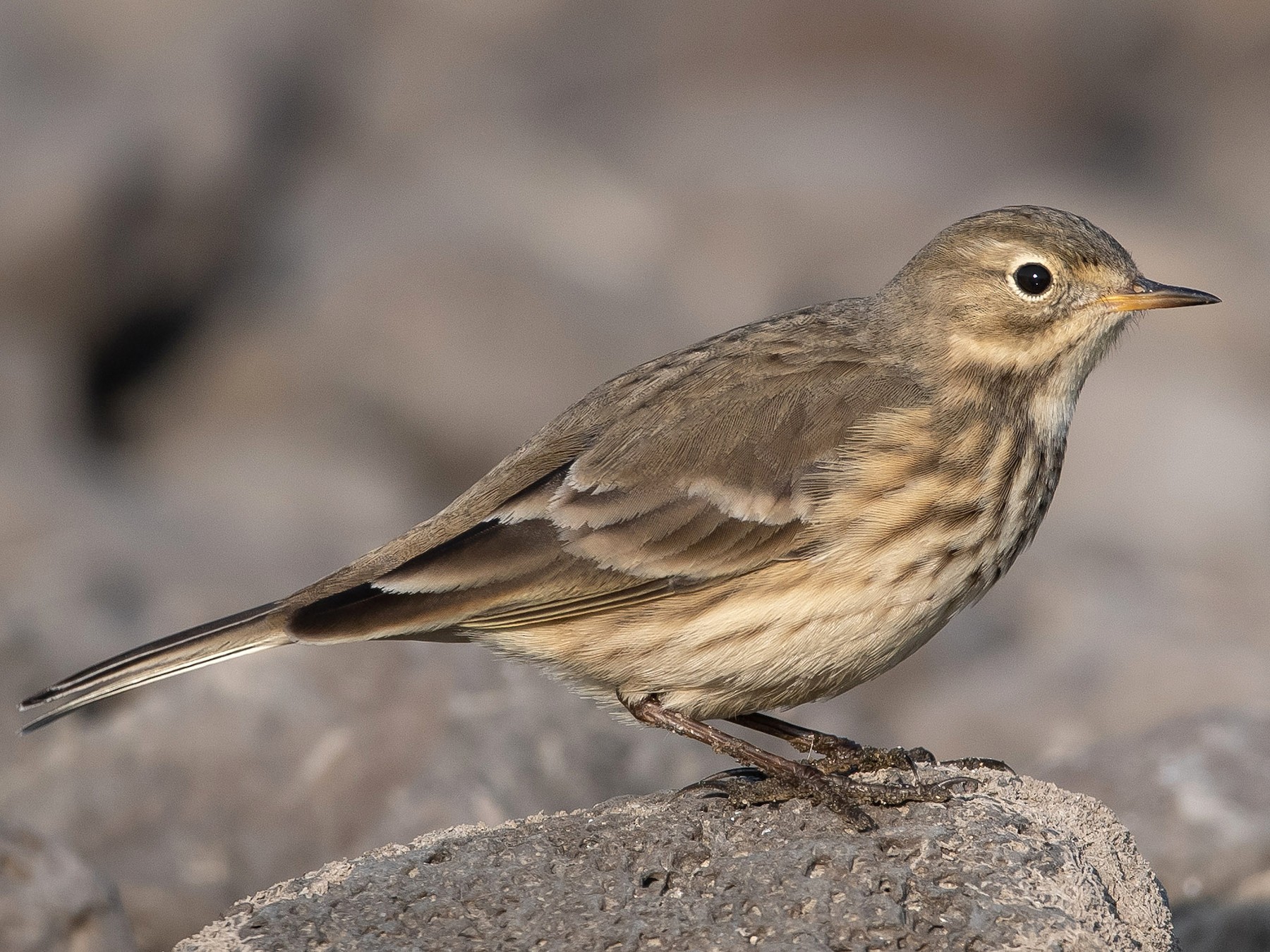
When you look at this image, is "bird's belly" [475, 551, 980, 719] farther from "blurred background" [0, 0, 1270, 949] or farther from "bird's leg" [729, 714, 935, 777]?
"blurred background" [0, 0, 1270, 949]

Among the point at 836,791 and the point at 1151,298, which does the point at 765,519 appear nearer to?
the point at 836,791

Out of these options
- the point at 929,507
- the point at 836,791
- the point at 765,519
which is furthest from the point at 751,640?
the point at 929,507

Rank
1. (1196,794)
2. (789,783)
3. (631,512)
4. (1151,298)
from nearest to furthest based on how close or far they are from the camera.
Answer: (789,783)
(631,512)
(1151,298)
(1196,794)

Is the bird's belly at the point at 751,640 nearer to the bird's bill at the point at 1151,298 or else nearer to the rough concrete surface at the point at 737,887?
the rough concrete surface at the point at 737,887

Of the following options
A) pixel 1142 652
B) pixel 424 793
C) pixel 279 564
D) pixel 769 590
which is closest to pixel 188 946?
pixel 769 590

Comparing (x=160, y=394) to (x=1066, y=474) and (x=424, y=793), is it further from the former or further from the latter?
(x=1066, y=474)

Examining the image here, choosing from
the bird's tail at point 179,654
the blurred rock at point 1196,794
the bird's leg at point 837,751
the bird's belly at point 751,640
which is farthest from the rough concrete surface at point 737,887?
the blurred rock at point 1196,794
